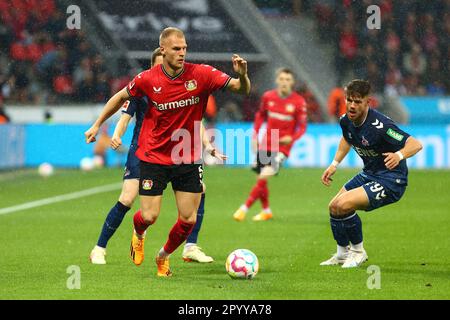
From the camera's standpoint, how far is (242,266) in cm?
866

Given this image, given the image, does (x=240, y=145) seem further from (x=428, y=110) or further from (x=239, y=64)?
(x=239, y=64)

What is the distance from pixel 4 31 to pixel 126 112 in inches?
744

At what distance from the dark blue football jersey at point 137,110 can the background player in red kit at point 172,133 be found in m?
0.63

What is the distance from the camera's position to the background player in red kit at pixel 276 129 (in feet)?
47.9

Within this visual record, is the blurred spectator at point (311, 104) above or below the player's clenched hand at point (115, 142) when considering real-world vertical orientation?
above

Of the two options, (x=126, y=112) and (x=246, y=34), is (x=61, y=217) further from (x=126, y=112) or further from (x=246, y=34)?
(x=246, y=34)

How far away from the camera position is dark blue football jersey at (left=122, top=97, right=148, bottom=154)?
9.62 m

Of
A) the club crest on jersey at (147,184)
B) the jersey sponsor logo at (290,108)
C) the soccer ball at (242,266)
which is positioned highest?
the jersey sponsor logo at (290,108)

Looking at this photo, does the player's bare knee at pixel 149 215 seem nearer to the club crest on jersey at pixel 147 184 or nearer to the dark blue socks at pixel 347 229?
the club crest on jersey at pixel 147 184

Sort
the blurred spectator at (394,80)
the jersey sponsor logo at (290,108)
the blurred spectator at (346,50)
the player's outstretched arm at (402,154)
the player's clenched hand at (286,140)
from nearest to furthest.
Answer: the player's outstretched arm at (402,154) → the player's clenched hand at (286,140) → the jersey sponsor logo at (290,108) → the blurred spectator at (394,80) → the blurred spectator at (346,50)

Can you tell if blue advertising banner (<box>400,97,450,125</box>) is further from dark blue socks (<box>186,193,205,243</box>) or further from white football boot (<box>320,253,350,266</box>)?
white football boot (<box>320,253,350,266</box>)

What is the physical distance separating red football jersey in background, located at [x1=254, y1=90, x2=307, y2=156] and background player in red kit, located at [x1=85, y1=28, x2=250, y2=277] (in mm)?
6198

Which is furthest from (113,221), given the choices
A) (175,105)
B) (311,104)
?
(311,104)

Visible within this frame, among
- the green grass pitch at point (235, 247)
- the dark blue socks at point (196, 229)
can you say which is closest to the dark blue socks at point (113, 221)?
the green grass pitch at point (235, 247)
